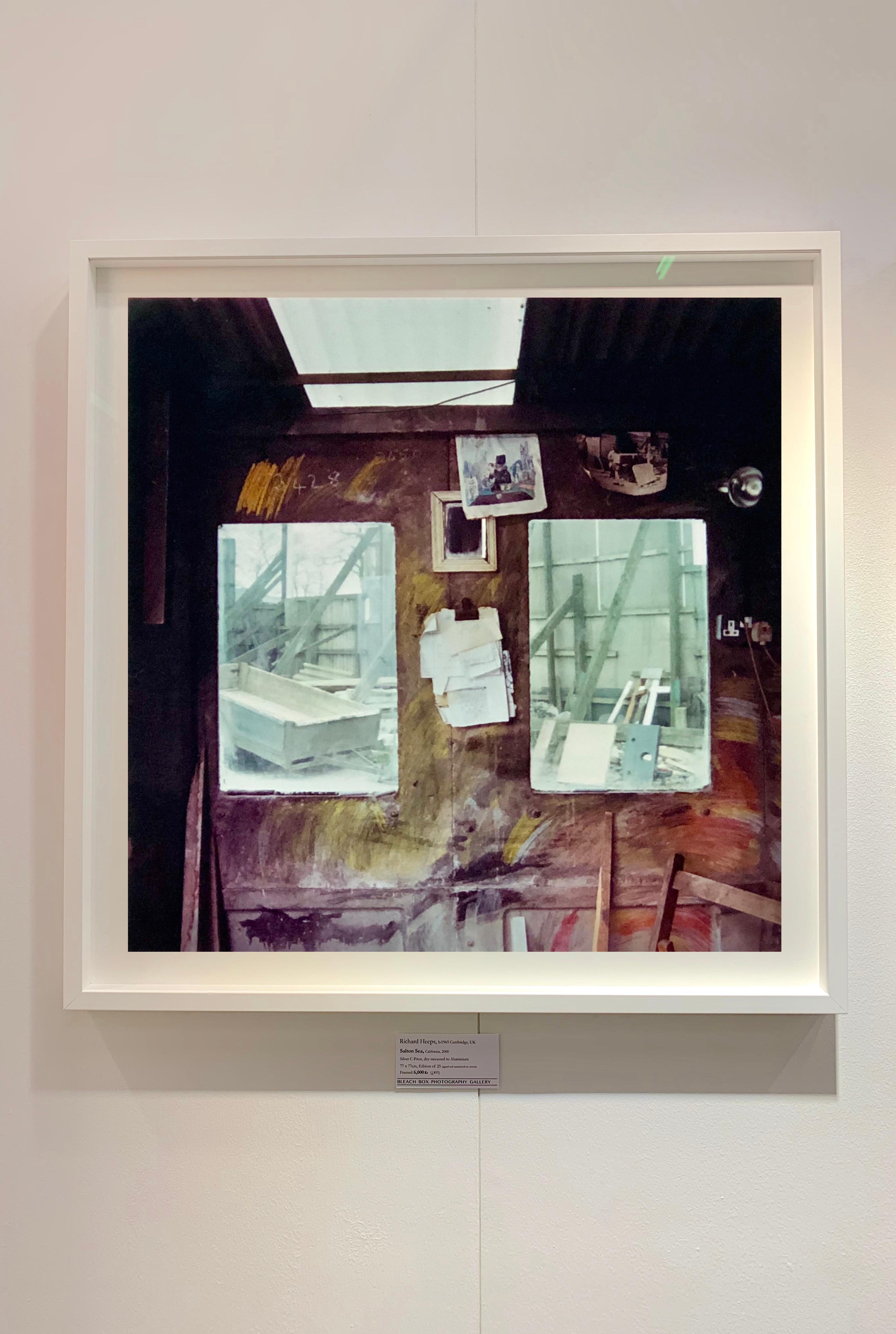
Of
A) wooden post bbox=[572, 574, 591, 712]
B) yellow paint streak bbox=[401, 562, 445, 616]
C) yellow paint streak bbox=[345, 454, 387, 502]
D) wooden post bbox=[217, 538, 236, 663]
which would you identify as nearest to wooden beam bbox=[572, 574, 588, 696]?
wooden post bbox=[572, 574, 591, 712]

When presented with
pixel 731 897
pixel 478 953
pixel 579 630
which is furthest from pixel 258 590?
pixel 731 897

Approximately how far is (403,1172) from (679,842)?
47 centimetres

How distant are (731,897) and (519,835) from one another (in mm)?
232

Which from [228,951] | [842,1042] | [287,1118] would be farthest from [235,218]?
[842,1042]

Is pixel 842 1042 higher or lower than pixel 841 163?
lower

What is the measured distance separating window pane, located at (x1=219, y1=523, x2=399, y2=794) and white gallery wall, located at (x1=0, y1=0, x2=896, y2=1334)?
218mm

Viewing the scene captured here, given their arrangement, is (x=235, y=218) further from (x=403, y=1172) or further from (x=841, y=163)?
(x=403, y=1172)

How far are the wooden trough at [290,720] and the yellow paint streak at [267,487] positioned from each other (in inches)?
6.6

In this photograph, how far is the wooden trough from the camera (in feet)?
2.86

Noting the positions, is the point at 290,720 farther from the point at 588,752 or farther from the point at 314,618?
the point at 588,752

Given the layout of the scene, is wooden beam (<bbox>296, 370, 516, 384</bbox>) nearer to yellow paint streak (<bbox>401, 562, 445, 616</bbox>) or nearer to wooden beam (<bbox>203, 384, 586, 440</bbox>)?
wooden beam (<bbox>203, 384, 586, 440</bbox>)

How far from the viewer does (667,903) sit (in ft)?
2.85

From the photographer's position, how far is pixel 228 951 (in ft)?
2.88

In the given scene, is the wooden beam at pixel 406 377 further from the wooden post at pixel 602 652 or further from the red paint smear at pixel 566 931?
the red paint smear at pixel 566 931
